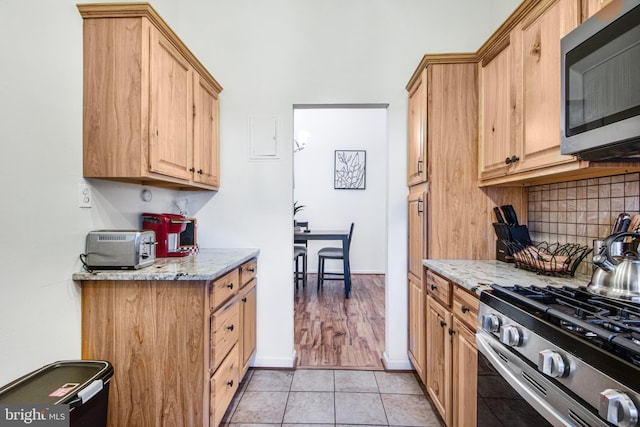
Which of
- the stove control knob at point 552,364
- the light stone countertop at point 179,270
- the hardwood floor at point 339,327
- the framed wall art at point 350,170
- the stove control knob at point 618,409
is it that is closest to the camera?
the stove control knob at point 618,409

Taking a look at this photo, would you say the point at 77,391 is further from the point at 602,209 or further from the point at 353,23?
the point at 353,23

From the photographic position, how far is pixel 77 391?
104 centimetres

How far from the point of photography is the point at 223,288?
165cm

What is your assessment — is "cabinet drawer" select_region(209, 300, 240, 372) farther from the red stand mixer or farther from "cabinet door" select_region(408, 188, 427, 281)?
"cabinet door" select_region(408, 188, 427, 281)

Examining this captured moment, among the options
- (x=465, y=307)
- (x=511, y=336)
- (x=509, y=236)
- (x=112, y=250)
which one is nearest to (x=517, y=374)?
(x=511, y=336)

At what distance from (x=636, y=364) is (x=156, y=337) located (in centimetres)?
167

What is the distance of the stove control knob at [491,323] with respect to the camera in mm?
1040

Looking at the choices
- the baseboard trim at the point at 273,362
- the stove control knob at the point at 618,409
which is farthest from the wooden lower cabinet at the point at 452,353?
the baseboard trim at the point at 273,362

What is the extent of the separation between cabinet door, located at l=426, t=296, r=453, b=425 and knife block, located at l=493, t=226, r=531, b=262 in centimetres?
51

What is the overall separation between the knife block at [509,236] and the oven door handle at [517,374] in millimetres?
750

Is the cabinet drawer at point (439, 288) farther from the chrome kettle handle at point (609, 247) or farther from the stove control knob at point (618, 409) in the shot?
the stove control knob at point (618, 409)

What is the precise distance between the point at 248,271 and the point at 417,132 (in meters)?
1.58

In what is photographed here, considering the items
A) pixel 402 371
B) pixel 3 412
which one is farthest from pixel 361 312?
pixel 3 412

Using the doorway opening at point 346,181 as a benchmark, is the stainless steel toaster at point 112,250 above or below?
below
